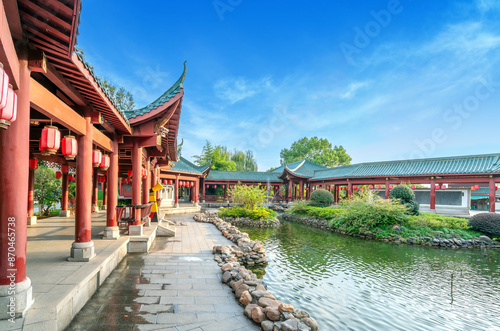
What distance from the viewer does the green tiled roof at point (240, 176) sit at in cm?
3037

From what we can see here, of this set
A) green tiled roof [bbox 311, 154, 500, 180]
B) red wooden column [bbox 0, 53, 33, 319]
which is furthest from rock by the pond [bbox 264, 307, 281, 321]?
green tiled roof [bbox 311, 154, 500, 180]

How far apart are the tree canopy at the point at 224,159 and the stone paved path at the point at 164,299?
29.9m

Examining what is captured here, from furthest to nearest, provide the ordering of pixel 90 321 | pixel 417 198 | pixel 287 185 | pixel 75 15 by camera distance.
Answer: pixel 287 185 < pixel 417 198 < pixel 90 321 < pixel 75 15

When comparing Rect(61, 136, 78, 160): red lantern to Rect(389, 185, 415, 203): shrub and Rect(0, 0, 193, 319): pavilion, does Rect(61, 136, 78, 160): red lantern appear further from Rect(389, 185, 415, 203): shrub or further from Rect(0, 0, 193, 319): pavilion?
Rect(389, 185, 415, 203): shrub

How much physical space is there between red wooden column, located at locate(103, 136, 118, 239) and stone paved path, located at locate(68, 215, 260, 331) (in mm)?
802

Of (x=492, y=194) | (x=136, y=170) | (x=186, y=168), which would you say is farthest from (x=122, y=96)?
(x=492, y=194)

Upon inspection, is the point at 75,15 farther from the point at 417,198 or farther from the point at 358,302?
the point at 417,198

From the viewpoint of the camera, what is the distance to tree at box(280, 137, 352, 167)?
40156 mm

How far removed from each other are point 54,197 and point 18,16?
13712mm

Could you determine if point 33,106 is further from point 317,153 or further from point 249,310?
point 317,153

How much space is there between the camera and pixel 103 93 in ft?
14.9

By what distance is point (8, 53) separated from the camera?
246 centimetres

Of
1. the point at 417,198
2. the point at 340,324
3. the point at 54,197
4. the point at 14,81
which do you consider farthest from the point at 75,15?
the point at 417,198

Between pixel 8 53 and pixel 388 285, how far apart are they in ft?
25.0
